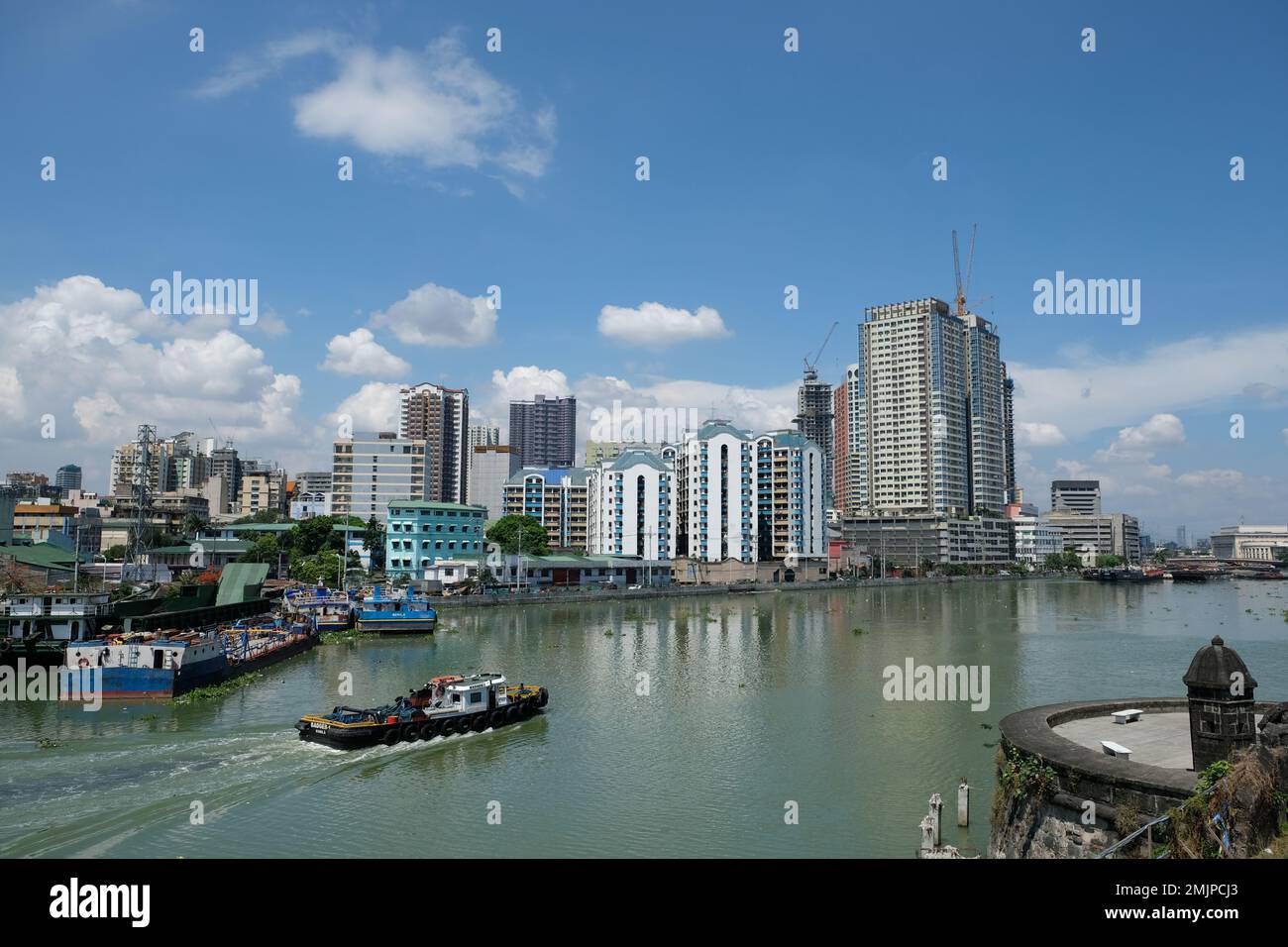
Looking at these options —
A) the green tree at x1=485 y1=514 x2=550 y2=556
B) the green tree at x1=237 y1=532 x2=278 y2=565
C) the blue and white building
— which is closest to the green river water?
the blue and white building

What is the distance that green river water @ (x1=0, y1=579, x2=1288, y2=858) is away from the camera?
19625 mm

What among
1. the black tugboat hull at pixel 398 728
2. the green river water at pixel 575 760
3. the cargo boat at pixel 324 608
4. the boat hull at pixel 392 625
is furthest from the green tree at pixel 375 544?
the black tugboat hull at pixel 398 728

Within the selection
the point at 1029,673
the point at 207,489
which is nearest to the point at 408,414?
the point at 207,489

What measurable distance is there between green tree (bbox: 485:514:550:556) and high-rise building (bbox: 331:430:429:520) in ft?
77.5

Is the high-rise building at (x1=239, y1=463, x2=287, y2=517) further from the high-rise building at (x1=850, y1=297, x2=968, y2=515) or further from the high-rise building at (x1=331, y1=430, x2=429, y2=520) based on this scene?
the high-rise building at (x1=850, y1=297, x2=968, y2=515)

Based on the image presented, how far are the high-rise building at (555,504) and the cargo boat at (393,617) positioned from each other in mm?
82366

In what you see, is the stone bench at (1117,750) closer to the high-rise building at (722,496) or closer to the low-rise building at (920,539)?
the high-rise building at (722,496)

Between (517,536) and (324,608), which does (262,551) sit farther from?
(324,608)

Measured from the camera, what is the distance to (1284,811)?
38.0 feet

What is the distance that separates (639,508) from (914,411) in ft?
277

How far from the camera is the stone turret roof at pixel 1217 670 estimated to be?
13.6m
